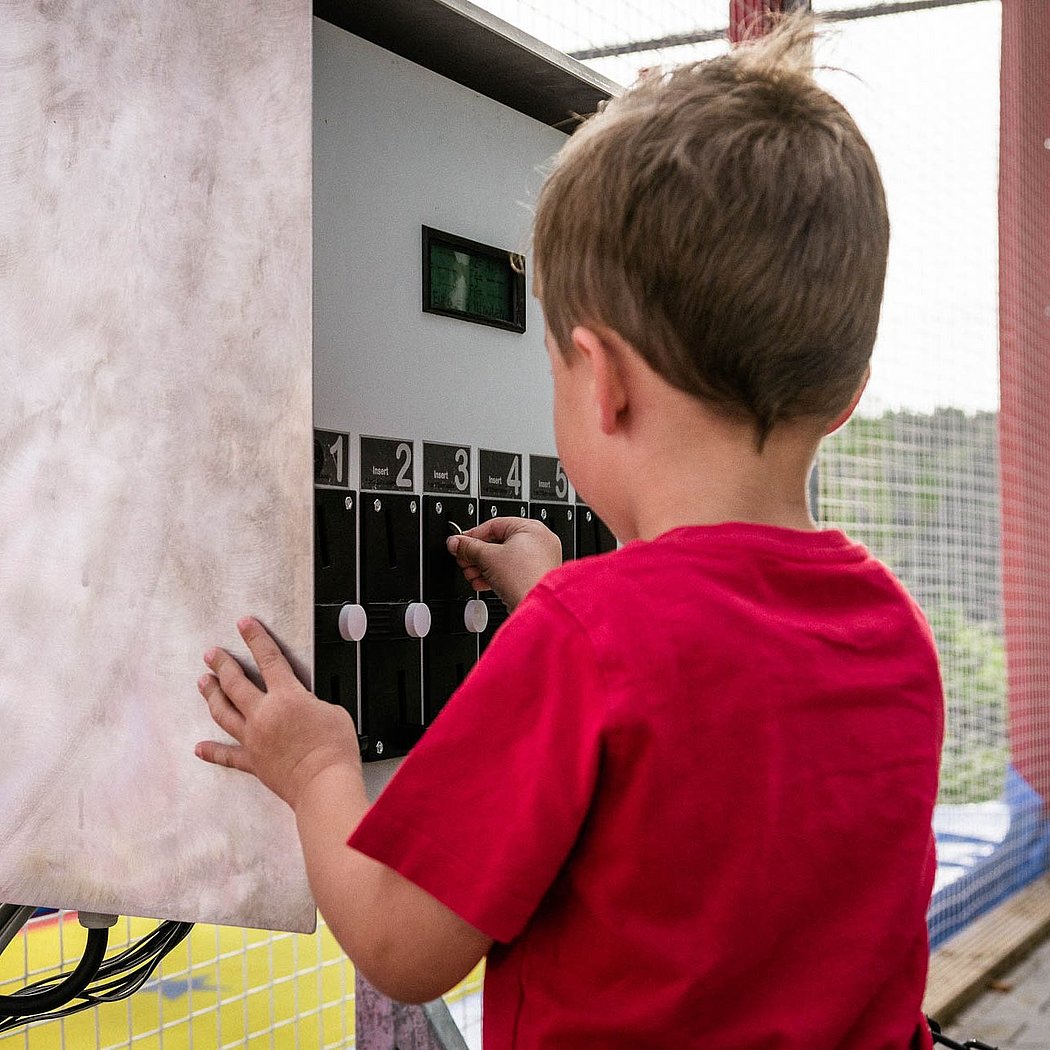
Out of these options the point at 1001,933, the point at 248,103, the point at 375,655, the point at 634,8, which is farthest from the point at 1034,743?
the point at 248,103

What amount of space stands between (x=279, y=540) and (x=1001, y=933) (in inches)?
117

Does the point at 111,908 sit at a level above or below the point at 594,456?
below

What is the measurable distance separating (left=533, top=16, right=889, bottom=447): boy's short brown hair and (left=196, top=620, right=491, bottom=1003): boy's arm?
281 millimetres

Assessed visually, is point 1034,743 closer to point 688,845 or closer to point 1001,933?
point 1001,933

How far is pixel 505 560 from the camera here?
999mm

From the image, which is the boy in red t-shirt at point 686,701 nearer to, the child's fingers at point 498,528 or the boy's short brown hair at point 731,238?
the boy's short brown hair at point 731,238

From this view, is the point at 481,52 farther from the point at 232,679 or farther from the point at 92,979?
the point at 92,979

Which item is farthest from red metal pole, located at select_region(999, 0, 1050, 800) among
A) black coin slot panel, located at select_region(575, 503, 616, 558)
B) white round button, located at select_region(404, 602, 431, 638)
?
white round button, located at select_region(404, 602, 431, 638)

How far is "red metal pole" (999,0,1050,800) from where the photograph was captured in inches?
142

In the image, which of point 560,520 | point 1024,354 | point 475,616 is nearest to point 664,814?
point 475,616

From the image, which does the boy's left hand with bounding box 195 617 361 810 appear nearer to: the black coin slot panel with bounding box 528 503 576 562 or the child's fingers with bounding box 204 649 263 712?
the child's fingers with bounding box 204 649 263 712

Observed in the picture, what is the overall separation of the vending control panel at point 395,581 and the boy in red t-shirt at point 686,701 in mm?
180

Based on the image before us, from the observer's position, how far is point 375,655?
0.94 meters

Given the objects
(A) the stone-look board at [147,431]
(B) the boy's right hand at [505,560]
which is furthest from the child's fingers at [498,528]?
(A) the stone-look board at [147,431]
